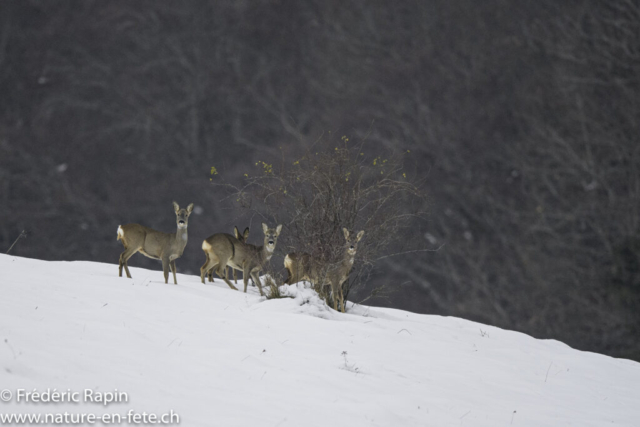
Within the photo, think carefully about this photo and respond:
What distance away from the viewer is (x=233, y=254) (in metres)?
12.6

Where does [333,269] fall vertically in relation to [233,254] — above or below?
above

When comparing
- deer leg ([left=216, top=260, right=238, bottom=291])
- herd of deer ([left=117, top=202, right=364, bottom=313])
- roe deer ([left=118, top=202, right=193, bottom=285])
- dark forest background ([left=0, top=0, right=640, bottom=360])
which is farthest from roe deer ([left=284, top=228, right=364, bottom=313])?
dark forest background ([left=0, top=0, right=640, bottom=360])

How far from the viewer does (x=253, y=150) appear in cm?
3788

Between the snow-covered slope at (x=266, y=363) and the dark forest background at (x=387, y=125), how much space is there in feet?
42.8

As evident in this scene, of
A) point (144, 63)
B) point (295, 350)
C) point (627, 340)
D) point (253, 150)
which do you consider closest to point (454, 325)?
point (295, 350)

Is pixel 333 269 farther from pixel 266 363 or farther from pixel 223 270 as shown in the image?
pixel 266 363

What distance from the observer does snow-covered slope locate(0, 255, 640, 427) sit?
6.85 m

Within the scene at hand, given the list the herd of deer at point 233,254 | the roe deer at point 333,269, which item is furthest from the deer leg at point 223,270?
the roe deer at point 333,269

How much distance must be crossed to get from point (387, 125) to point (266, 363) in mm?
26559

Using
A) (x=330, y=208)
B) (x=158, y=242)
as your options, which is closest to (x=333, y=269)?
(x=330, y=208)

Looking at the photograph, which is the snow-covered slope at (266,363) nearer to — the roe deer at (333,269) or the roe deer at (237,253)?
the roe deer at (333,269)

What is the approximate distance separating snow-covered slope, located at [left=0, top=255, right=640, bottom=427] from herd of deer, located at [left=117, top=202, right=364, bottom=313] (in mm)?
410

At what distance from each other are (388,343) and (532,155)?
21.9 m

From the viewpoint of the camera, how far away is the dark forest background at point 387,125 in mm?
28156
